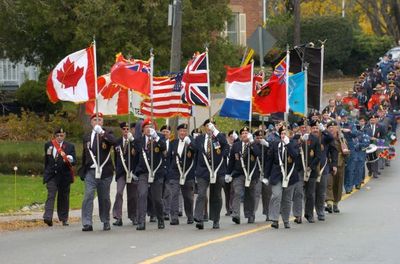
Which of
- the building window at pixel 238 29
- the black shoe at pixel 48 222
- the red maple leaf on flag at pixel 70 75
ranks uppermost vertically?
the building window at pixel 238 29

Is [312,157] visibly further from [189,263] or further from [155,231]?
[189,263]

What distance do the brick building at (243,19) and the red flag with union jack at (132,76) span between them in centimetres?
3176

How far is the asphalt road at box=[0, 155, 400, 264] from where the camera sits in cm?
1420

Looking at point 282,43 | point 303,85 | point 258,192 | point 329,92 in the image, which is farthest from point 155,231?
point 282,43

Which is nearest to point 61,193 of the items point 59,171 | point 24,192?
point 59,171

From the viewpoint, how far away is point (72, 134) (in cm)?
3347

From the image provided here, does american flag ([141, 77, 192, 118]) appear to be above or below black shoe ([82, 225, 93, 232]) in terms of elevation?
above

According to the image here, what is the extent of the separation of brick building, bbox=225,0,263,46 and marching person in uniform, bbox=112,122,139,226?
3239cm

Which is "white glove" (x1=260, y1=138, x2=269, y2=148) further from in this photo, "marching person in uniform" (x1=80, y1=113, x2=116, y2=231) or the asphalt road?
"marching person in uniform" (x1=80, y1=113, x2=116, y2=231)

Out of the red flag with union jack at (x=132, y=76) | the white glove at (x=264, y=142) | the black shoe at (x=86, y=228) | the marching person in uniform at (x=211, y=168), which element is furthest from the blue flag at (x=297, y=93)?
the black shoe at (x=86, y=228)

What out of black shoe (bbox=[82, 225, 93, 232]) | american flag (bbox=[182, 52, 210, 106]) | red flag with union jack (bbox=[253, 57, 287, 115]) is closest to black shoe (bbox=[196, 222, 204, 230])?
black shoe (bbox=[82, 225, 93, 232])

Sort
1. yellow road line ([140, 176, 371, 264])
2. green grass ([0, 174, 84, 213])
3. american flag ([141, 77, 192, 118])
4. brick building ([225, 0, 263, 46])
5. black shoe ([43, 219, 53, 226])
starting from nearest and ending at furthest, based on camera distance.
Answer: yellow road line ([140, 176, 371, 264]) < black shoe ([43, 219, 53, 226]) < american flag ([141, 77, 192, 118]) < green grass ([0, 174, 84, 213]) < brick building ([225, 0, 263, 46])

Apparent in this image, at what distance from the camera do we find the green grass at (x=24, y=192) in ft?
73.2

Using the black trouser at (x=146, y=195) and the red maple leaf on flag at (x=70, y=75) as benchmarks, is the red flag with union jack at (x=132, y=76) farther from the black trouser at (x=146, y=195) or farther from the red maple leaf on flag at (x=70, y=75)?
the black trouser at (x=146, y=195)
